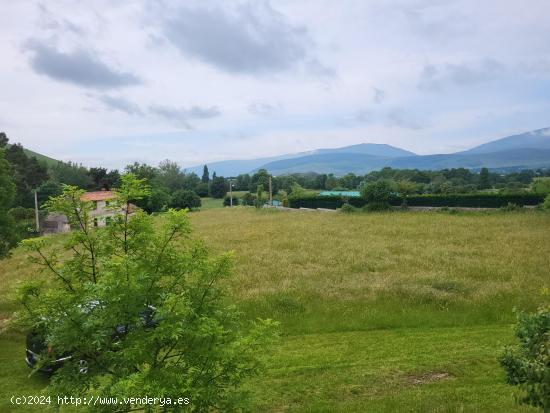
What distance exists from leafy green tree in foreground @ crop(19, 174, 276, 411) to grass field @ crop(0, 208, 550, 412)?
77 centimetres

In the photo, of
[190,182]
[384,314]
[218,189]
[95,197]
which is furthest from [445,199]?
[190,182]

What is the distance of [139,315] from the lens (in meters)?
4.85

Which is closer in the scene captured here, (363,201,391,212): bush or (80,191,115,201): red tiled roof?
(80,191,115,201): red tiled roof

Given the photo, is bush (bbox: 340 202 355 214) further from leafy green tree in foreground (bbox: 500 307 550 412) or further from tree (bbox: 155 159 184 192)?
tree (bbox: 155 159 184 192)

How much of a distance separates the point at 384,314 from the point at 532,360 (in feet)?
29.0

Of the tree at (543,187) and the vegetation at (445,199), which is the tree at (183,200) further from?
the tree at (543,187)

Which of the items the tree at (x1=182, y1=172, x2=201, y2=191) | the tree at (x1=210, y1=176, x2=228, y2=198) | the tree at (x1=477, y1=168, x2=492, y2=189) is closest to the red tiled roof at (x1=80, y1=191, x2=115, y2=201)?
the tree at (x1=210, y1=176, x2=228, y2=198)

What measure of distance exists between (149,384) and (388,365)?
5667 mm

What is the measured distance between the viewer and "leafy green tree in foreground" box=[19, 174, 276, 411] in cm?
463

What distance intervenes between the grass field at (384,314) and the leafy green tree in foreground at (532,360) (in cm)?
52

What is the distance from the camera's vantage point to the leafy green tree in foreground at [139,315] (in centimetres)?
463

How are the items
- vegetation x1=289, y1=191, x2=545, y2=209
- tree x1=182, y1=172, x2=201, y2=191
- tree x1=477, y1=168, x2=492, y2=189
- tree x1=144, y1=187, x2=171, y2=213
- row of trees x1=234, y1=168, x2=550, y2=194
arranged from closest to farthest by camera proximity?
tree x1=144, y1=187, x2=171, y2=213 → vegetation x1=289, y1=191, x2=545, y2=209 → tree x1=477, y1=168, x2=492, y2=189 → row of trees x1=234, y1=168, x2=550, y2=194 → tree x1=182, y1=172, x2=201, y2=191

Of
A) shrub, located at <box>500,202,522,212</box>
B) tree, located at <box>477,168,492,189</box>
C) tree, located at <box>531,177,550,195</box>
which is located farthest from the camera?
tree, located at <box>477,168,492,189</box>

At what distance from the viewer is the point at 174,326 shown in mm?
4535
